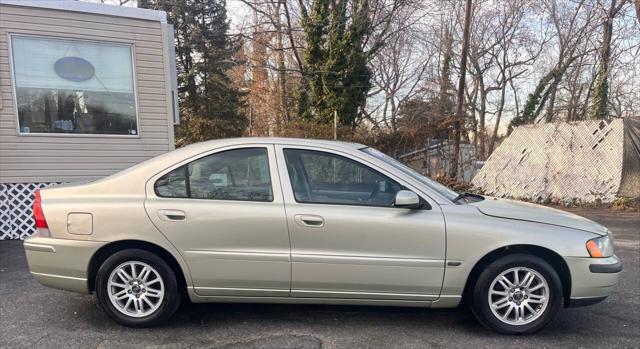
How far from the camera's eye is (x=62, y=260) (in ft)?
11.5

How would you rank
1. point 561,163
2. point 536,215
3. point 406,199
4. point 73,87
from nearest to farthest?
point 406,199
point 536,215
point 73,87
point 561,163

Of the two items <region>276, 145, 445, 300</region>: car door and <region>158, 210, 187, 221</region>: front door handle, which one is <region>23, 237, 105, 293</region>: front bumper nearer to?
<region>158, 210, 187, 221</region>: front door handle

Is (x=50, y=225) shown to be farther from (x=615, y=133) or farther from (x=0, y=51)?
(x=615, y=133)

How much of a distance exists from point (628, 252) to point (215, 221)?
20.0 ft

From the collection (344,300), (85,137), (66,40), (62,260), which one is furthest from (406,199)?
(66,40)

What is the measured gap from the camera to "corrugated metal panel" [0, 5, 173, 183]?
6781 mm

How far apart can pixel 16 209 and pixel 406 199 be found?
6.49 metres

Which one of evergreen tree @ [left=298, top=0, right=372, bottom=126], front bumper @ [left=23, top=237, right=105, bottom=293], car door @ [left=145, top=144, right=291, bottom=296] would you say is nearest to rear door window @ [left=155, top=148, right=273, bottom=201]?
car door @ [left=145, top=144, right=291, bottom=296]

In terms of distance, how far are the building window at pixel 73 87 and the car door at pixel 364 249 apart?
17.3 feet

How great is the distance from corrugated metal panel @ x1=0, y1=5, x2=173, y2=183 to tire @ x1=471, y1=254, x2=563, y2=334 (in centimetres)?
615

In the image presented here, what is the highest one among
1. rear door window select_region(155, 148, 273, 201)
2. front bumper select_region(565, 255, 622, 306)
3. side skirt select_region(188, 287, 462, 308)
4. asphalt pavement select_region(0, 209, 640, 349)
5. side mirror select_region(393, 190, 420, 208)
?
rear door window select_region(155, 148, 273, 201)

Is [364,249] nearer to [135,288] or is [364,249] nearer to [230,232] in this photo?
[230,232]

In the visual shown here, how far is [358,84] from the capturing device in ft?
59.4

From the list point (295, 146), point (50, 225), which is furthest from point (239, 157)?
point (50, 225)
